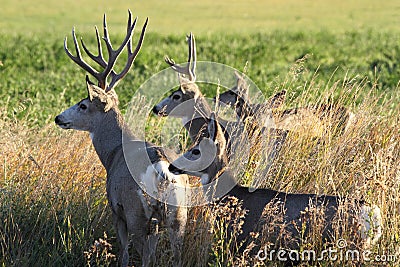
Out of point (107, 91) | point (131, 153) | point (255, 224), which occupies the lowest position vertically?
point (255, 224)

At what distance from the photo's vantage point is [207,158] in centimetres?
620

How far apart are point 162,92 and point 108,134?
24.3ft

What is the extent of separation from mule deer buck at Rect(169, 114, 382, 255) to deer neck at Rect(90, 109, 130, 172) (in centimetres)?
82

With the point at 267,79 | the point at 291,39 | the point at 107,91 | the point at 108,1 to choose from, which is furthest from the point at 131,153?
the point at 108,1

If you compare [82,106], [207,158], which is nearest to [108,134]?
[82,106]

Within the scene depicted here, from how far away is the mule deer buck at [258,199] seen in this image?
5.47 meters

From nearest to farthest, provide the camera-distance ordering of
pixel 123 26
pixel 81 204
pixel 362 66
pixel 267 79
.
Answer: pixel 81 204, pixel 267 79, pixel 362 66, pixel 123 26

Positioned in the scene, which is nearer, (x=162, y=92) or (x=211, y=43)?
(x=162, y=92)

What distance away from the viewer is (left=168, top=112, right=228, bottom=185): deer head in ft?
19.3

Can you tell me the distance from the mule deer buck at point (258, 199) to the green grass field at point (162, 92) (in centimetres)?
15

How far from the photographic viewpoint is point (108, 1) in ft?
152

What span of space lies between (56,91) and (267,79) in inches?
172

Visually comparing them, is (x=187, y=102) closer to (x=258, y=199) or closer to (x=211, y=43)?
(x=258, y=199)

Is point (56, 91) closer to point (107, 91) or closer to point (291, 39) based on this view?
point (107, 91)
